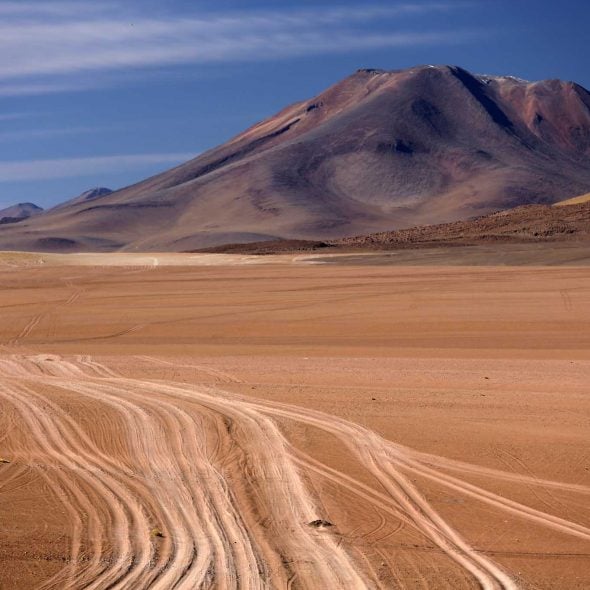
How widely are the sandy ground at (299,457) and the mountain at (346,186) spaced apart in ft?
364

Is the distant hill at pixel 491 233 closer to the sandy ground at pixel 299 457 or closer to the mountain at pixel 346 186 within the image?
the sandy ground at pixel 299 457

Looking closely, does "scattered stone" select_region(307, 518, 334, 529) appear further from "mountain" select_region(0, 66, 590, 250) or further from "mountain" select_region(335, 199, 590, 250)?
"mountain" select_region(0, 66, 590, 250)

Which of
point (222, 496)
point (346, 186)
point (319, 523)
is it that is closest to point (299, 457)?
point (222, 496)

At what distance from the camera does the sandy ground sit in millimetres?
6332

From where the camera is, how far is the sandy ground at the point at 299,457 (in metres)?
6.33

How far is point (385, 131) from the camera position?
184625mm

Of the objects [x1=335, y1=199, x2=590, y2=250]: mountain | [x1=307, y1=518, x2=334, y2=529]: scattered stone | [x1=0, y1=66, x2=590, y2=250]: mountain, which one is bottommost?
[x1=307, y1=518, x2=334, y2=529]: scattered stone

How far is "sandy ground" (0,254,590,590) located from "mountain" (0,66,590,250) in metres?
111

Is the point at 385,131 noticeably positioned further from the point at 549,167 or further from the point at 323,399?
the point at 323,399

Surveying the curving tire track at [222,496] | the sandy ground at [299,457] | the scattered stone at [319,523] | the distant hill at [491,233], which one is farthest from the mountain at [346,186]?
the scattered stone at [319,523]

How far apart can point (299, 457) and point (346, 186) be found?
533ft

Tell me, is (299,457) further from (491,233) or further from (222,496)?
(491,233)

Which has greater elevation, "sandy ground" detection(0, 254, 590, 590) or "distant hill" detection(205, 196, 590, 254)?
"distant hill" detection(205, 196, 590, 254)

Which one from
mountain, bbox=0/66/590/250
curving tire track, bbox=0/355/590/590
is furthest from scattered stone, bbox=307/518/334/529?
mountain, bbox=0/66/590/250
